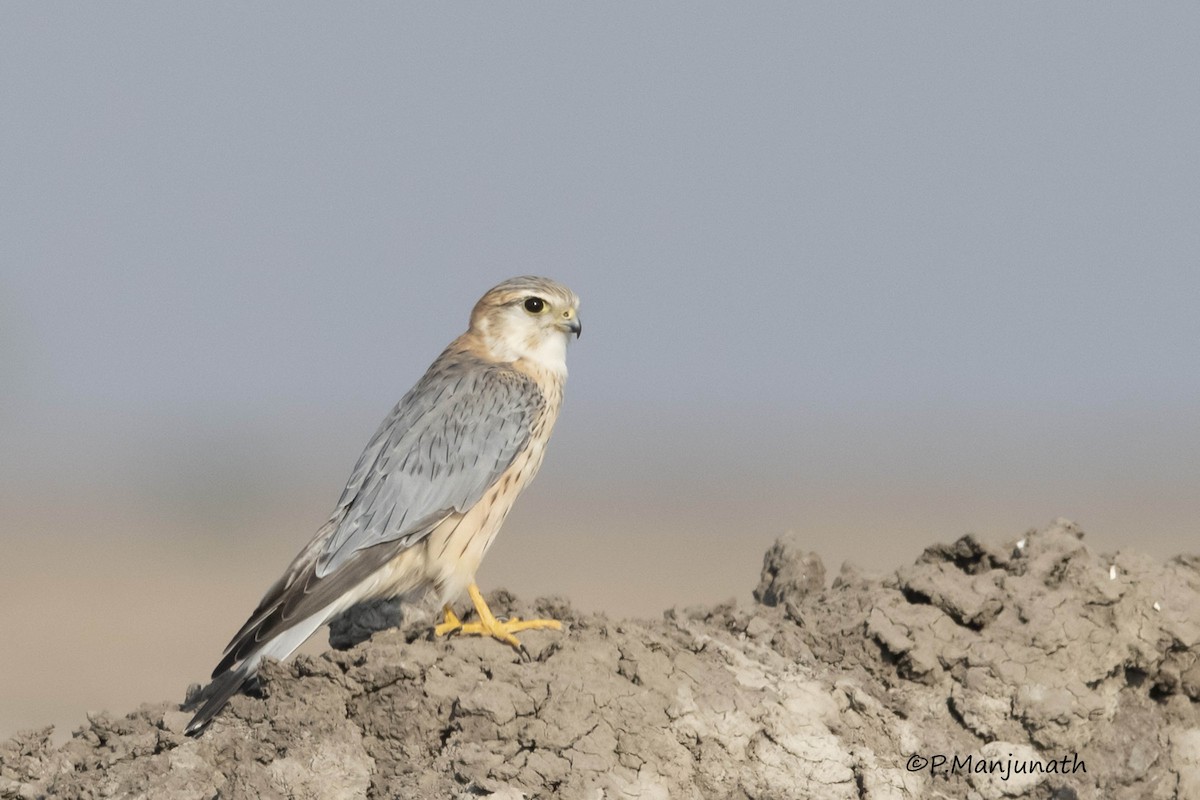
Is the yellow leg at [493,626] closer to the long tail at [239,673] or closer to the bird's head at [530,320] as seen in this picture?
the long tail at [239,673]

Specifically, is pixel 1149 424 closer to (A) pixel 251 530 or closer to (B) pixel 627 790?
(A) pixel 251 530

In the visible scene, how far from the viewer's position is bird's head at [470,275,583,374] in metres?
7.85

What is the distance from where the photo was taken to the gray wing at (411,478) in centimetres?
654

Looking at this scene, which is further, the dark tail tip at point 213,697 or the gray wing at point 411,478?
the gray wing at point 411,478

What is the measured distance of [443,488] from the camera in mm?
7059

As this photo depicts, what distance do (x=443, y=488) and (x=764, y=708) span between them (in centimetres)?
180

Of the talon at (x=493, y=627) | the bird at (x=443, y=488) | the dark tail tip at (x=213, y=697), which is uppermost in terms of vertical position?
the bird at (x=443, y=488)

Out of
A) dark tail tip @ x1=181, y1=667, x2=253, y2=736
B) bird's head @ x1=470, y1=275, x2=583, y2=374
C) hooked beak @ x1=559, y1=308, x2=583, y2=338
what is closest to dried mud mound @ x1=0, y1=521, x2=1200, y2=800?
dark tail tip @ x1=181, y1=667, x2=253, y2=736

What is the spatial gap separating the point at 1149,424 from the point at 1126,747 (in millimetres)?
85537

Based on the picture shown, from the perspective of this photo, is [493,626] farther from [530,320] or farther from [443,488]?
[530,320]

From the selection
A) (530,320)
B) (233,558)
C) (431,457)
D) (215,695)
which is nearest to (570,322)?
(530,320)

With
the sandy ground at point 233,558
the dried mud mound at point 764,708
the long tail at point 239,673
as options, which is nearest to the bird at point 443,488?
the long tail at point 239,673

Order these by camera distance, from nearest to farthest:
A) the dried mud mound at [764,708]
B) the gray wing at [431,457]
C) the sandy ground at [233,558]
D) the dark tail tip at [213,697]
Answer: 1. the dried mud mound at [764,708]
2. the dark tail tip at [213,697]
3. the gray wing at [431,457]
4. the sandy ground at [233,558]

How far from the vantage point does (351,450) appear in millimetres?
83500
